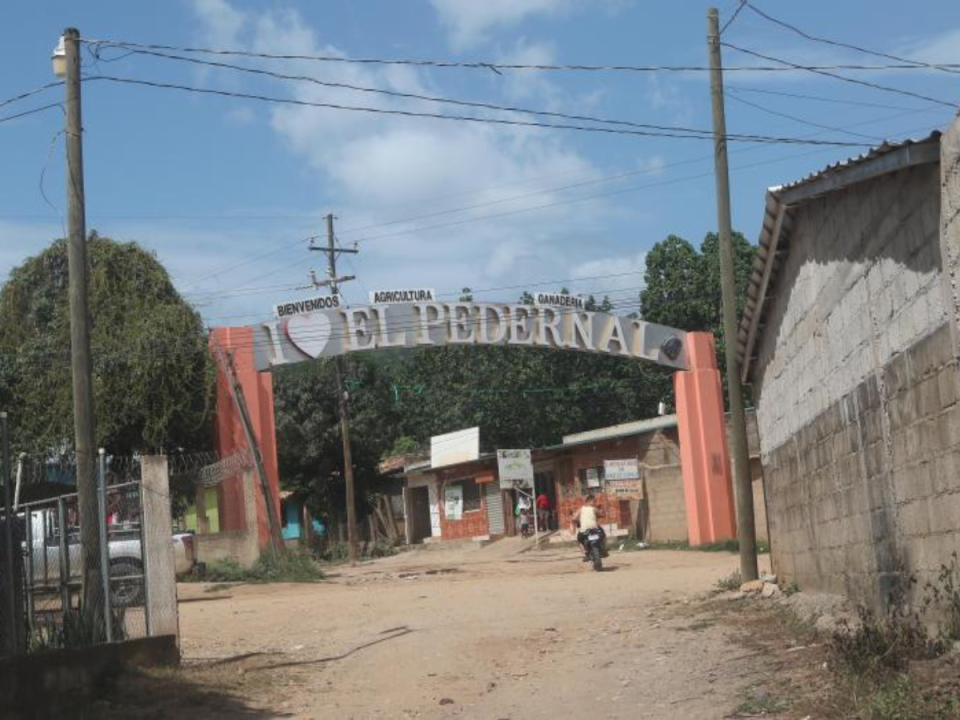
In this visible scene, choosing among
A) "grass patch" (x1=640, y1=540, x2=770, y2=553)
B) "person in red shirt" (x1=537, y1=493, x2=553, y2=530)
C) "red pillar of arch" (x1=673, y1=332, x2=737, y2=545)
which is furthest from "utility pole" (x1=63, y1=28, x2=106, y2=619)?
"person in red shirt" (x1=537, y1=493, x2=553, y2=530)

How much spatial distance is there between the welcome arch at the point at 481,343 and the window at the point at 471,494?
615 inches

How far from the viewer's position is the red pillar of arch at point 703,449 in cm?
3141

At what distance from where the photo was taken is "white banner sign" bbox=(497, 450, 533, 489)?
36500 mm

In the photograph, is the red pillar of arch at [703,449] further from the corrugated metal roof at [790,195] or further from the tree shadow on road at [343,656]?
the tree shadow on road at [343,656]

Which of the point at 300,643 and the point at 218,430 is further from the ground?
the point at 218,430

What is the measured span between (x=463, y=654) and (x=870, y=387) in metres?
6.04

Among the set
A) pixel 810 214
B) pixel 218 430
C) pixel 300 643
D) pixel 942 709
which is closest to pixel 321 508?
pixel 218 430

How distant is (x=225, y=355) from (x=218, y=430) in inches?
73.4

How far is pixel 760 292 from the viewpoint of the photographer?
14930 mm

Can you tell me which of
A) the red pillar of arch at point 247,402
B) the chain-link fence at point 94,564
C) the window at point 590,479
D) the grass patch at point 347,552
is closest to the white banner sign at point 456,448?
the grass patch at point 347,552

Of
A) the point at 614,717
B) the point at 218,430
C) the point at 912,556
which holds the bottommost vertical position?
the point at 614,717

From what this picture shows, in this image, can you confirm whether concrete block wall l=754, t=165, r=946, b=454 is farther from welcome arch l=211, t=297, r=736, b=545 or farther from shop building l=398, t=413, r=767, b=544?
shop building l=398, t=413, r=767, b=544

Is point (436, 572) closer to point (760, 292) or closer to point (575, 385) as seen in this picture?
point (760, 292)

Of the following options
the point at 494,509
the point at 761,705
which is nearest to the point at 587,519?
the point at 761,705
